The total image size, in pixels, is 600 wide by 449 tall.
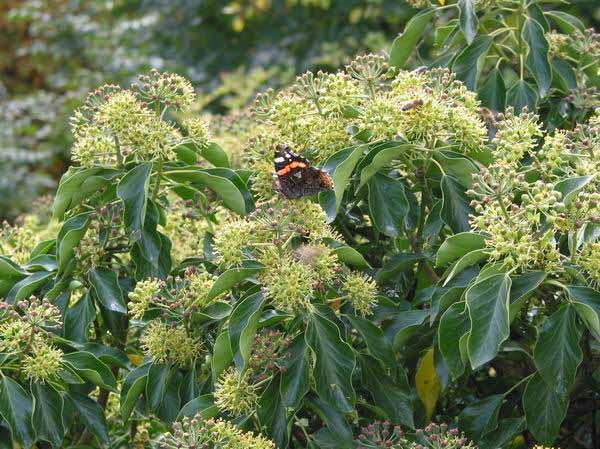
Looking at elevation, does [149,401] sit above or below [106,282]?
below

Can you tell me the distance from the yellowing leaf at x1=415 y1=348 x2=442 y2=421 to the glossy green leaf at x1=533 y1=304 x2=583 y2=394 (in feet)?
1.60

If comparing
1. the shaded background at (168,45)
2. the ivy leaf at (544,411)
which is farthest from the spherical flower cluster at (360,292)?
the shaded background at (168,45)

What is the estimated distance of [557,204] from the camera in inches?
84.4

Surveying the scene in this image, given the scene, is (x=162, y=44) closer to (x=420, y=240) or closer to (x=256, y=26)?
(x=256, y=26)

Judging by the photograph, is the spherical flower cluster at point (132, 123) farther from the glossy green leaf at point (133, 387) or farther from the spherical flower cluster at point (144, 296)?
the glossy green leaf at point (133, 387)

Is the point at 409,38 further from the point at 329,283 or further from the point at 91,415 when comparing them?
the point at 91,415

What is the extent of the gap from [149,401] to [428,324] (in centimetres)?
77

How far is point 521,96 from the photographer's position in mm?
3162

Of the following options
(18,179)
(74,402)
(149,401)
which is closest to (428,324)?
(149,401)

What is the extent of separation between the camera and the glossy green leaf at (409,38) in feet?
10.2

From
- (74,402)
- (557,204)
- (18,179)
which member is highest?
(557,204)

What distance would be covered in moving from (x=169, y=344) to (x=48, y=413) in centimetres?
38

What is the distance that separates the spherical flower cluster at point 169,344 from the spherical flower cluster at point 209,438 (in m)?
0.33

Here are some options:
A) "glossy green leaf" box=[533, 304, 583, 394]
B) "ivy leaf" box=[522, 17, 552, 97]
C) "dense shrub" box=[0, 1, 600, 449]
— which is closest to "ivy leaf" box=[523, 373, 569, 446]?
"dense shrub" box=[0, 1, 600, 449]
